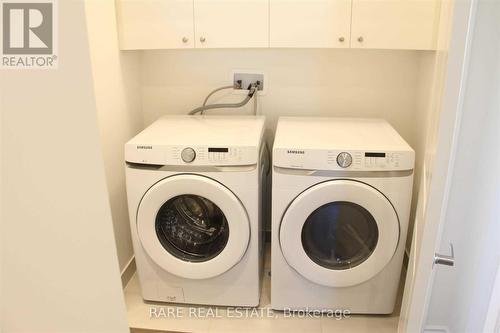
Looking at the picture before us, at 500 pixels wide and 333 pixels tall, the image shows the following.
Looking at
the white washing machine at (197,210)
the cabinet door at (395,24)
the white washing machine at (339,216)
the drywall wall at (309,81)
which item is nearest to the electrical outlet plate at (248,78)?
the drywall wall at (309,81)

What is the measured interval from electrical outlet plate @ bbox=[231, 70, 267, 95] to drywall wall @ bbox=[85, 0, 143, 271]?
1.86 ft

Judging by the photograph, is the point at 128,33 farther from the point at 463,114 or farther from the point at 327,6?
the point at 463,114

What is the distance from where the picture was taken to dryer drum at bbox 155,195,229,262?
1.79 m

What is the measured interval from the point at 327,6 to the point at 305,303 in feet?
4.59

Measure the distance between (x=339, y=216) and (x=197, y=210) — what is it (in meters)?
0.64

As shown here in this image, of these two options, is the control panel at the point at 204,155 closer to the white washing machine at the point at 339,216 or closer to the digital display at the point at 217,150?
the digital display at the point at 217,150

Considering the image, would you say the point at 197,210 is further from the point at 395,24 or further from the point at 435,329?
the point at 395,24

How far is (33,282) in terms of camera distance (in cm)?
75

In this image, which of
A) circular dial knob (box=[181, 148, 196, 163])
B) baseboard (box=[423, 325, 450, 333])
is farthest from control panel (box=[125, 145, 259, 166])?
baseboard (box=[423, 325, 450, 333])

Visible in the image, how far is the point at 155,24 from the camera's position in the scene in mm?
1944

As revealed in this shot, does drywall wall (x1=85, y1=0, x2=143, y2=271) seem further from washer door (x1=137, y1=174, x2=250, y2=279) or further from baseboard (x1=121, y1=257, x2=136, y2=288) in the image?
washer door (x1=137, y1=174, x2=250, y2=279)

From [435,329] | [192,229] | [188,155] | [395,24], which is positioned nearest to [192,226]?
[192,229]

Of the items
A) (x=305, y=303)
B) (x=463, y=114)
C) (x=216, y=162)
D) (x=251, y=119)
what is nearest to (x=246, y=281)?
(x=305, y=303)

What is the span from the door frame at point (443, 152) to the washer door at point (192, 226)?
79 cm
